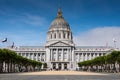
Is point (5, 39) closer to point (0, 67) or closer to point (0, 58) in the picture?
point (0, 67)

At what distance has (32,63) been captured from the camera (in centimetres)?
14688

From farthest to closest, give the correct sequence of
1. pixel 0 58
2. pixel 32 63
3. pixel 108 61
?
pixel 32 63 < pixel 108 61 < pixel 0 58

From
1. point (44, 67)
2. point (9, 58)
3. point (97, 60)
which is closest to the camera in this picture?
point (9, 58)

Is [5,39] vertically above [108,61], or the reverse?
[5,39]

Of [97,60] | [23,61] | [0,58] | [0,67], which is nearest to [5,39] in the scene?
[23,61]

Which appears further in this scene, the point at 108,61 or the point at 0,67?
the point at 108,61

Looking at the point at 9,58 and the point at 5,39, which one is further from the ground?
the point at 5,39

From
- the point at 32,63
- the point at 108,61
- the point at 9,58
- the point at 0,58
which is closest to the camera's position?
the point at 0,58

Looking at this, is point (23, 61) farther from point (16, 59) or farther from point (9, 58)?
point (9, 58)

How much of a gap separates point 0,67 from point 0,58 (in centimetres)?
1041

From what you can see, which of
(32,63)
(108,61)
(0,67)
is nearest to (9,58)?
(0,67)

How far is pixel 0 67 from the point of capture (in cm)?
10056

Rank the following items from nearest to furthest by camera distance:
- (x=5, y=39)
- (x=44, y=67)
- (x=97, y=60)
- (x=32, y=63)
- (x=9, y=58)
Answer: (x=9, y=58), (x=5, y=39), (x=97, y=60), (x=32, y=63), (x=44, y=67)

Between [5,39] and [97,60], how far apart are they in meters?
42.4
